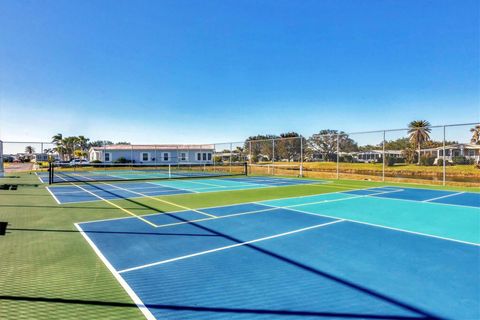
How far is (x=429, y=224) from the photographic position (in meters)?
6.31

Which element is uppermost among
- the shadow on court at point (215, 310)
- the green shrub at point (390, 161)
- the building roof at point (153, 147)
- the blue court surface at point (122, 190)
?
the building roof at point (153, 147)

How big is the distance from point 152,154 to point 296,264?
130 feet

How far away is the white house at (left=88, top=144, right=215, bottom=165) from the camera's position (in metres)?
39.6

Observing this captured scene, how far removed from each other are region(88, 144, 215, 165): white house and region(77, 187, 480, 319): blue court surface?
1231 inches

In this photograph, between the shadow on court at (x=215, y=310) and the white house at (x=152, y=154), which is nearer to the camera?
the shadow on court at (x=215, y=310)

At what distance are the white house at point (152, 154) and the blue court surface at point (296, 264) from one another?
3126cm

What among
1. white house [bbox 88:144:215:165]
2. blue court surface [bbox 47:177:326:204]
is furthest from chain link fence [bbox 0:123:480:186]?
white house [bbox 88:144:215:165]

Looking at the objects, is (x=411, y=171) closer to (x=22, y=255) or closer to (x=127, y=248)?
(x=127, y=248)

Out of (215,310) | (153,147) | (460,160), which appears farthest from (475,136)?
(153,147)

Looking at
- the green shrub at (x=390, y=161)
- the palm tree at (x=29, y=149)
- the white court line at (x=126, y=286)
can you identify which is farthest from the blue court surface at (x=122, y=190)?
the palm tree at (x=29, y=149)

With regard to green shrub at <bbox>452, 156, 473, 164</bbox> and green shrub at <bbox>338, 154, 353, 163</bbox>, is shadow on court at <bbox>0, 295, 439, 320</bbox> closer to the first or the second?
green shrub at <bbox>452, 156, 473, 164</bbox>


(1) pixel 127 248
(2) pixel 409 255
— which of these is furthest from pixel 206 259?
(2) pixel 409 255

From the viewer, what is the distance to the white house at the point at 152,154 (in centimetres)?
3959

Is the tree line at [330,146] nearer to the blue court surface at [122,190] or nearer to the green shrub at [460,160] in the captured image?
the green shrub at [460,160]
